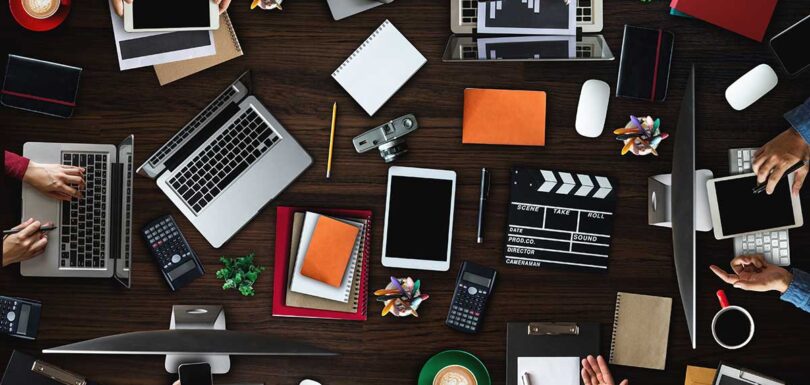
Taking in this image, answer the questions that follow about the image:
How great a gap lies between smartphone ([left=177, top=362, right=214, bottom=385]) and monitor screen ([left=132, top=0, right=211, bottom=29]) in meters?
0.93

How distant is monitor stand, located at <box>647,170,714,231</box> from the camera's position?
1935 mm

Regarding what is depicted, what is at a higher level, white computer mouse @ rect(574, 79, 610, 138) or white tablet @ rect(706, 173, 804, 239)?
white computer mouse @ rect(574, 79, 610, 138)

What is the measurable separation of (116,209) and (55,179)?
0.18 meters

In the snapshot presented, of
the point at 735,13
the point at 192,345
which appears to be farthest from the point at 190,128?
the point at 735,13

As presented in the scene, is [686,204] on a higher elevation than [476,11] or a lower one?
lower

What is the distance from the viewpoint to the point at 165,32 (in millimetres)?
1972

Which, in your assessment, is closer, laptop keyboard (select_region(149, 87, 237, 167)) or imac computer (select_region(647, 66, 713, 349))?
imac computer (select_region(647, 66, 713, 349))

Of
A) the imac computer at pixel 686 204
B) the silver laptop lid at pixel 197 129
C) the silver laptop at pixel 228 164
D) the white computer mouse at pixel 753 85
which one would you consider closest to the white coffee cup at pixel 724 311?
the imac computer at pixel 686 204

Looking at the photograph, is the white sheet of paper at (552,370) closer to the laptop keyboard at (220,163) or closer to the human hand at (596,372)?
the human hand at (596,372)

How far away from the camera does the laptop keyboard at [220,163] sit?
6.49ft

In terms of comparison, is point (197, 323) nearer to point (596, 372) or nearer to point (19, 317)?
point (19, 317)

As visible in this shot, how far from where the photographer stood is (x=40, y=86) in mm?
1990

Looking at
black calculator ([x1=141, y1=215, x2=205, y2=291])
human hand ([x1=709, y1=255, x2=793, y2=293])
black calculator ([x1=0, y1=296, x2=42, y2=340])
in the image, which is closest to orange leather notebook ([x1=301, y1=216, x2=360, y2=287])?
black calculator ([x1=141, y1=215, x2=205, y2=291])

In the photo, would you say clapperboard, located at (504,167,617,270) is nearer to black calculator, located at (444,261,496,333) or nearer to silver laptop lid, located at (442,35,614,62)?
black calculator, located at (444,261,496,333)
